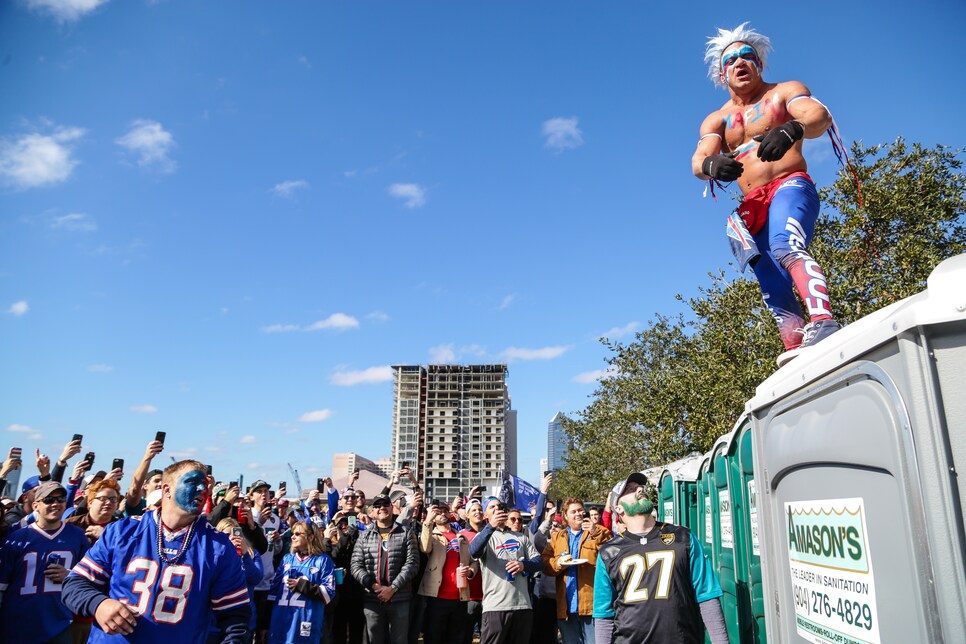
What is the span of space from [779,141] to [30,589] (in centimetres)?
670

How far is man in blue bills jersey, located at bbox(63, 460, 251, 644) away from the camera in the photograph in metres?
3.56

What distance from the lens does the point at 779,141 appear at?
3.57 m

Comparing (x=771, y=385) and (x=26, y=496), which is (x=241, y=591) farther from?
(x=26, y=496)

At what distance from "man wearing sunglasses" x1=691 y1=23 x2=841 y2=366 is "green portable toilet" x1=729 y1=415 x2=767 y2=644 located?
965mm

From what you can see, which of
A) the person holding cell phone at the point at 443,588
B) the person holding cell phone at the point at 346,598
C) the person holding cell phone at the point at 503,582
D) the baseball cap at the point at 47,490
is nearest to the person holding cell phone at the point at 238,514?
the person holding cell phone at the point at 346,598

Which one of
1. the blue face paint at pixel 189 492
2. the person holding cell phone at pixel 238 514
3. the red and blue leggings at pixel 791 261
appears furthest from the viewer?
the person holding cell phone at pixel 238 514

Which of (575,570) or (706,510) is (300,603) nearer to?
(575,570)

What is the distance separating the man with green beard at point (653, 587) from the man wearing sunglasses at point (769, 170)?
1527mm

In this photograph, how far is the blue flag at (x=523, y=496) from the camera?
8805mm

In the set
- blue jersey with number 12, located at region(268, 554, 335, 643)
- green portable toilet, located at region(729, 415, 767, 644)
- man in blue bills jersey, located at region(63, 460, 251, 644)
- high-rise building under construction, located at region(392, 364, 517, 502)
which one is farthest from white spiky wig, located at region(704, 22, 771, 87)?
high-rise building under construction, located at region(392, 364, 517, 502)

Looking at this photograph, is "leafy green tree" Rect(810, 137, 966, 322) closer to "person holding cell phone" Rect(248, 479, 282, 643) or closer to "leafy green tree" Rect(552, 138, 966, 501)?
"leafy green tree" Rect(552, 138, 966, 501)

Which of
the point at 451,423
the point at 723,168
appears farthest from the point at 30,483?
the point at 451,423

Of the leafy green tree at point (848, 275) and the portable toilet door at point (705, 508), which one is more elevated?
the leafy green tree at point (848, 275)

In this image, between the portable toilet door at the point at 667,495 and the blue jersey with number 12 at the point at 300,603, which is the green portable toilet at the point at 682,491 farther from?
the blue jersey with number 12 at the point at 300,603
